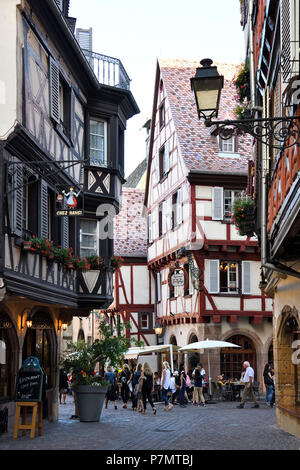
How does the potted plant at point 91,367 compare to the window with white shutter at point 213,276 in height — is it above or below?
below

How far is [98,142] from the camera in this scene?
22984 mm

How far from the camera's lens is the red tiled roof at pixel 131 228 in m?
43.1

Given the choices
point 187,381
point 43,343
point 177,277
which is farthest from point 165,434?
point 177,277

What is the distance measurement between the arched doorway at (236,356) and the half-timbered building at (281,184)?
50.4 feet

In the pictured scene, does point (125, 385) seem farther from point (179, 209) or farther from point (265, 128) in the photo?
point (265, 128)

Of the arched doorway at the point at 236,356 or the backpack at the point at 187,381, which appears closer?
the backpack at the point at 187,381

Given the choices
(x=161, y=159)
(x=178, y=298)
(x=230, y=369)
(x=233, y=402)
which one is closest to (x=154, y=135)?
(x=161, y=159)

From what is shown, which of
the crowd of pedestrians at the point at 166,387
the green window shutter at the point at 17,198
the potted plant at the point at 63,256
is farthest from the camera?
the crowd of pedestrians at the point at 166,387

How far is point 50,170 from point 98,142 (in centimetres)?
545

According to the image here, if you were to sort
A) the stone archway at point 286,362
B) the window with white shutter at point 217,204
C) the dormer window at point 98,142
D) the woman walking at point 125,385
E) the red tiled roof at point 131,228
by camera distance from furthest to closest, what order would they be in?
1. the red tiled roof at point 131,228
2. the window with white shutter at point 217,204
3. the woman walking at point 125,385
4. the dormer window at point 98,142
5. the stone archway at point 286,362

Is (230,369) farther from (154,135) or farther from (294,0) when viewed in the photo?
(294,0)

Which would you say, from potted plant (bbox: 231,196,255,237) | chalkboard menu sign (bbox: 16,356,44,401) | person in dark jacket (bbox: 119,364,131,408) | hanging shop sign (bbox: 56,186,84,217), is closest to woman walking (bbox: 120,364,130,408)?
person in dark jacket (bbox: 119,364,131,408)

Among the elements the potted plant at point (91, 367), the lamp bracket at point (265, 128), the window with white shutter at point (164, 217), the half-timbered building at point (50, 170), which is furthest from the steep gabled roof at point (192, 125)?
the lamp bracket at point (265, 128)

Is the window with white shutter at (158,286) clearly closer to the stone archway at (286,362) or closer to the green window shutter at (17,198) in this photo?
the stone archway at (286,362)
